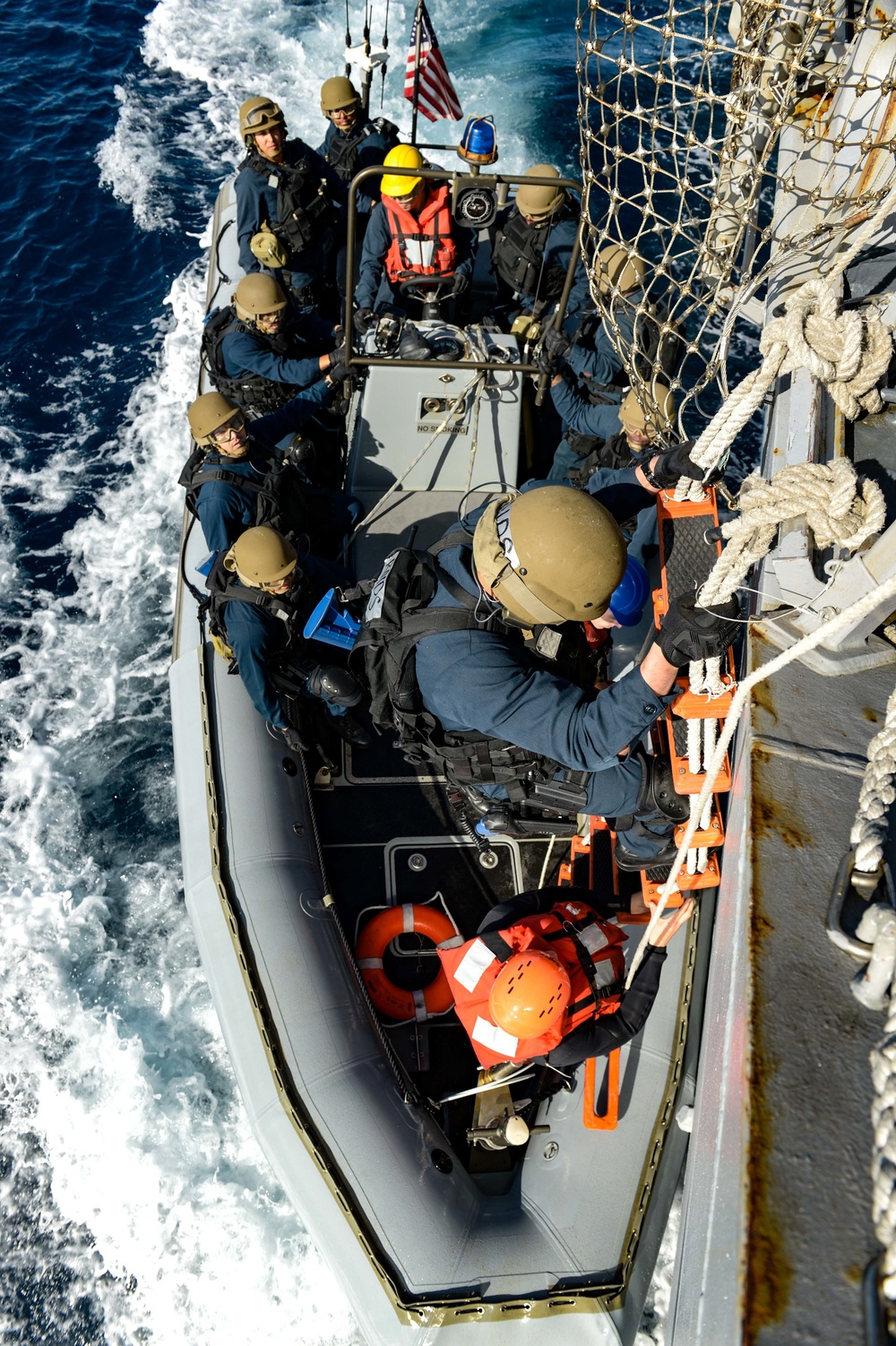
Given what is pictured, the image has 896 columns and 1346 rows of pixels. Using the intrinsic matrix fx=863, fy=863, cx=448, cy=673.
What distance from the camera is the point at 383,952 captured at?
4.03 m

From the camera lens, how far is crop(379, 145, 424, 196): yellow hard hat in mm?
5102

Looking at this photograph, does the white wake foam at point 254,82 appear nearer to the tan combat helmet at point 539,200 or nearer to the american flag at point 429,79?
the american flag at point 429,79

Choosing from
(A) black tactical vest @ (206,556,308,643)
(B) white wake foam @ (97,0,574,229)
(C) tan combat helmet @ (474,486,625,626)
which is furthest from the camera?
(B) white wake foam @ (97,0,574,229)

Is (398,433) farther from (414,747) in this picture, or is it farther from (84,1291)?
(84,1291)

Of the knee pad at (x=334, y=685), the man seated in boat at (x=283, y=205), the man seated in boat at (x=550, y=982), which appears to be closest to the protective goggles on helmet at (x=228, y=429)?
the knee pad at (x=334, y=685)

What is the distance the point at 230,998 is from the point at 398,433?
3.05 metres

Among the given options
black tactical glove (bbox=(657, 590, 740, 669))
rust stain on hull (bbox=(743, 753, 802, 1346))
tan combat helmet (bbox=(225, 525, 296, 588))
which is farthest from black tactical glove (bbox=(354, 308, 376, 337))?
rust stain on hull (bbox=(743, 753, 802, 1346))

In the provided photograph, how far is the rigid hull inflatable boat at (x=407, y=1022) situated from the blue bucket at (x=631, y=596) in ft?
3.92

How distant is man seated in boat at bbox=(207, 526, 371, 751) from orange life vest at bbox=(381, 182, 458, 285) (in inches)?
99.1

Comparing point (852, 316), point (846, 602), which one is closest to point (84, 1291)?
point (846, 602)

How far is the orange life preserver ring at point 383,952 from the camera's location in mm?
3945

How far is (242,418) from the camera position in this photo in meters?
4.33

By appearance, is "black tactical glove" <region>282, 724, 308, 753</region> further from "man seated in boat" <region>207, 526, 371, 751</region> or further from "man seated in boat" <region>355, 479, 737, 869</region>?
"man seated in boat" <region>355, 479, 737, 869</region>

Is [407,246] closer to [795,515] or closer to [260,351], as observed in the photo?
[260,351]
